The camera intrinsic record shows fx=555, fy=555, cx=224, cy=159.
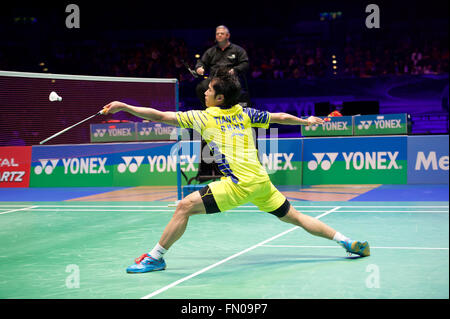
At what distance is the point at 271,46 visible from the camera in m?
27.6

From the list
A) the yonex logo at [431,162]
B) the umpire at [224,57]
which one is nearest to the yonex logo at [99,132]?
the umpire at [224,57]

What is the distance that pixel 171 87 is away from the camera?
13.8 meters

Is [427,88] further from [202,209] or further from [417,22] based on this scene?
[202,209]

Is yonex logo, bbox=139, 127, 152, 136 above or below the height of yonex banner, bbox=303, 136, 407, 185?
above

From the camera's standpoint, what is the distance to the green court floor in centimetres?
423

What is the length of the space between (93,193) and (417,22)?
71.5ft

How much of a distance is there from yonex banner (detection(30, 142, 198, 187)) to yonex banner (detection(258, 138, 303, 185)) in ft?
5.62

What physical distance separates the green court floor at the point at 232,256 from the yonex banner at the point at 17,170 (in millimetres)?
4725

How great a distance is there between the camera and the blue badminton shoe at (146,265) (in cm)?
491

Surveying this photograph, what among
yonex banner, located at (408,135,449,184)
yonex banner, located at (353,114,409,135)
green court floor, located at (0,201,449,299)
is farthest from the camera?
yonex banner, located at (353,114,409,135)

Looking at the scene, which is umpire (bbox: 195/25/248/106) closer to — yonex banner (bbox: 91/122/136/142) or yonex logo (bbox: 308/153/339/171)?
yonex logo (bbox: 308/153/339/171)

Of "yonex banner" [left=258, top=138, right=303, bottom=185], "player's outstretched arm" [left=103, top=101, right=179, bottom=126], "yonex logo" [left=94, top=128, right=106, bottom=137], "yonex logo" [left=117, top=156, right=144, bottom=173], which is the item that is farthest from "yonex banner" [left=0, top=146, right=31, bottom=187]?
"player's outstretched arm" [left=103, top=101, right=179, bottom=126]

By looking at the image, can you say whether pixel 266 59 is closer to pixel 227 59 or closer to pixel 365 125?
pixel 365 125

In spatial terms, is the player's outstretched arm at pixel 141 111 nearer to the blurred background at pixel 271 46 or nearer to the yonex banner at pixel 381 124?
the yonex banner at pixel 381 124
